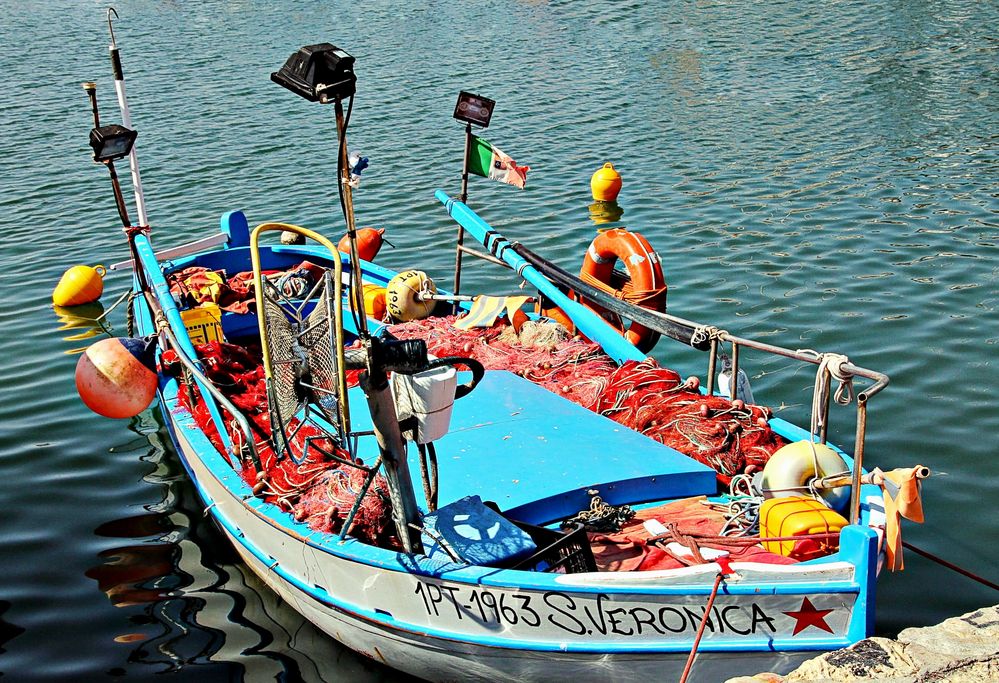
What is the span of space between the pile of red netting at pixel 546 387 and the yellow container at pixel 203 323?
309 millimetres

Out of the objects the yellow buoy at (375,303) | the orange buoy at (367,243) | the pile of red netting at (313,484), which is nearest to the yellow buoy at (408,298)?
the yellow buoy at (375,303)

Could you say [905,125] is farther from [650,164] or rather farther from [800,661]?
[800,661]

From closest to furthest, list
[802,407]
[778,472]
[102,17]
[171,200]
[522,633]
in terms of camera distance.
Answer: [522,633] < [778,472] < [802,407] < [171,200] < [102,17]

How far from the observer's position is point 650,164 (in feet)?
63.3

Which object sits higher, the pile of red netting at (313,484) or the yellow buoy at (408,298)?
the yellow buoy at (408,298)

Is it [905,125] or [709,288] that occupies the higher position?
[905,125]

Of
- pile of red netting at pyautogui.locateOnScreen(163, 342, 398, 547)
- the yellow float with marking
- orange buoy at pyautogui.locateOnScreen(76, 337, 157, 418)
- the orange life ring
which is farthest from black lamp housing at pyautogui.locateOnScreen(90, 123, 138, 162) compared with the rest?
the yellow float with marking

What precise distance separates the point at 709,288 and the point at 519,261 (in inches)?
148

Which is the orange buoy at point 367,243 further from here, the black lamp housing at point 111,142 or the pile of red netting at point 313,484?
the pile of red netting at point 313,484

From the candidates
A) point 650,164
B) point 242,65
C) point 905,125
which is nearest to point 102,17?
point 242,65

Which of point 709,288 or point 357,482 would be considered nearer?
point 357,482

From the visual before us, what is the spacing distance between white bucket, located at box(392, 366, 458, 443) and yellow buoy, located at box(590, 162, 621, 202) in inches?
462

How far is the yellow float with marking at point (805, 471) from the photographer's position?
6734 mm

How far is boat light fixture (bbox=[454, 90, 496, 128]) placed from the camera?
11.5m
